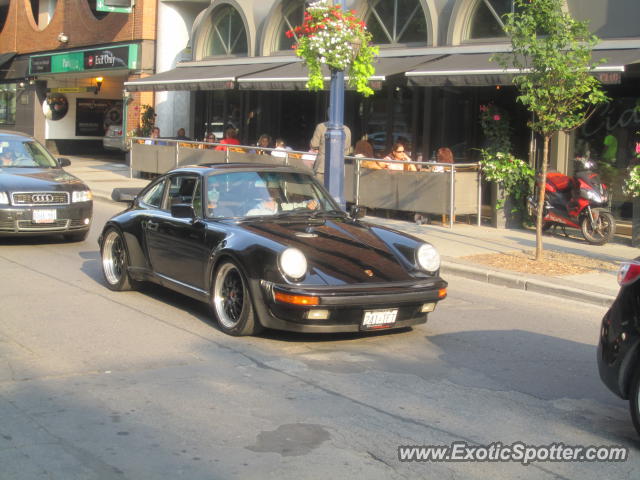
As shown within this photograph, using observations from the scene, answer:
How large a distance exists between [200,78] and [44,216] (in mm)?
10605

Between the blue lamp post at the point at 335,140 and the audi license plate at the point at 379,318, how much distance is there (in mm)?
5914

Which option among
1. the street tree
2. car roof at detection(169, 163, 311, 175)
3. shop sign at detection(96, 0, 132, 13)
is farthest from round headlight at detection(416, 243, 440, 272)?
shop sign at detection(96, 0, 132, 13)

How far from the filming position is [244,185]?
8.20 meters

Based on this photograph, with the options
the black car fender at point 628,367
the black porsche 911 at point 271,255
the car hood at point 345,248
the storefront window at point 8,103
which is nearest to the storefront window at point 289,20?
the black porsche 911 at point 271,255

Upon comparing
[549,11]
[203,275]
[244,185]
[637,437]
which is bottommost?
[637,437]

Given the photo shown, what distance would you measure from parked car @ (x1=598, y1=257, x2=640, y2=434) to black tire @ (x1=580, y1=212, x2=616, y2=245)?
8881 millimetres

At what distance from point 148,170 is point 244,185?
1535cm

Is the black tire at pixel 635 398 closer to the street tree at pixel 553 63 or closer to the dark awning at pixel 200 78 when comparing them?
the street tree at pixel 553 63

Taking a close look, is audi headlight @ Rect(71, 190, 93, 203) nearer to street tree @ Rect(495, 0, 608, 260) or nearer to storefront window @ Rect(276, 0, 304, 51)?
street tree @ Rect(495, 0, 608, 260)

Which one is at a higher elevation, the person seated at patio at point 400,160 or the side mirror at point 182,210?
the person seated at patio at point 400,160

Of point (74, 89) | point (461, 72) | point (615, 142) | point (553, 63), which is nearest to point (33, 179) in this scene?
point (553, 63)

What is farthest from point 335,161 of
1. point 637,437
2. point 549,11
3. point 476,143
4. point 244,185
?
point 637,437

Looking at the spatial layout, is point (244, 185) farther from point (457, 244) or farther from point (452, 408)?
point (457, 244)

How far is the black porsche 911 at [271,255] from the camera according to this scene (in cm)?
684
